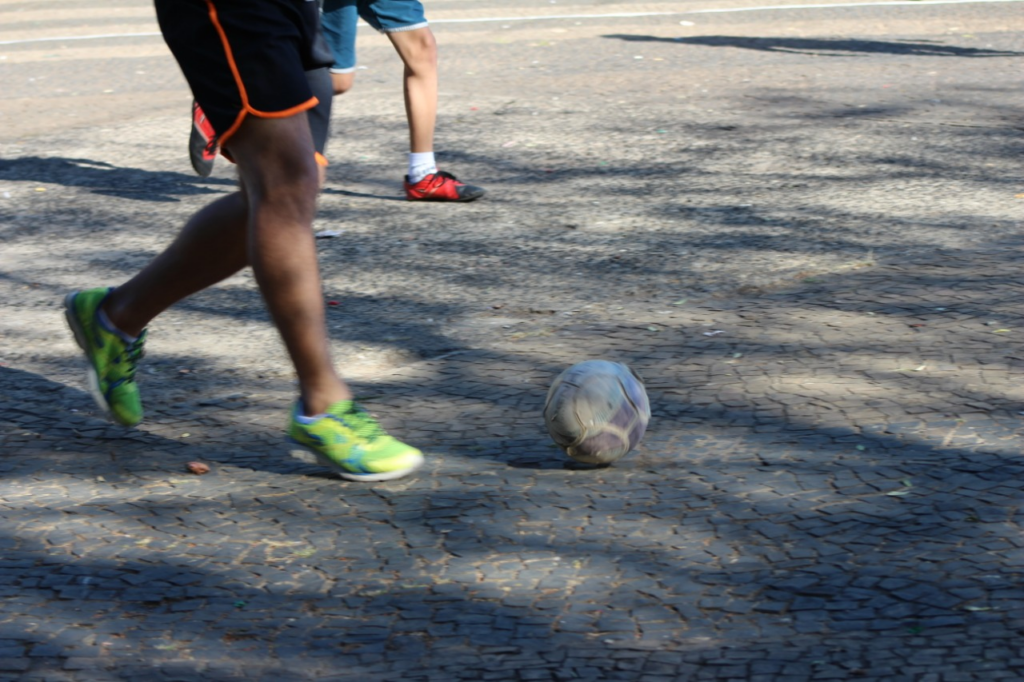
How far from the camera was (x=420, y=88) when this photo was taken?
6.15 metres

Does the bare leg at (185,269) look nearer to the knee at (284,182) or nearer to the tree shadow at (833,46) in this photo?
the knee at (284,182)

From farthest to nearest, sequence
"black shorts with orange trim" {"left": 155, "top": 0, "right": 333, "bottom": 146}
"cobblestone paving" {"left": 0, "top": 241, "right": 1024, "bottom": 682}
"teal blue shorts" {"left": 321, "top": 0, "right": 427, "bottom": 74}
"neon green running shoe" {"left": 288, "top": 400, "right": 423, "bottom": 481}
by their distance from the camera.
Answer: "teal blue shorts" {"left": 321, "top": 0, "right": 427, "bottom": 74}, "neon green running shoe" {"left": 288, "top": 400, "right": 423, "bottom": 481}, "black shorts with orange trim" {"left": 155, "top": 0, "right": 333, "bottom": 146}, "cobblestone paving" {"left": 0, "top": 241, "right": 1024, "bottom": 682}

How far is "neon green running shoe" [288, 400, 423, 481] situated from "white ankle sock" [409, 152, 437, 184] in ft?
10.3

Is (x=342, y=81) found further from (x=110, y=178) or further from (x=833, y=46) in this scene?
(x=833, y=46)

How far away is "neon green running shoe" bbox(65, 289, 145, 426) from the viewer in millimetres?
3438

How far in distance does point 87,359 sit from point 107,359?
0.07 meters

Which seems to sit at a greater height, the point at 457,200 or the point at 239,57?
the point at 239,57

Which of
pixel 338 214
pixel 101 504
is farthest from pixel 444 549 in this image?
pixel 338 214

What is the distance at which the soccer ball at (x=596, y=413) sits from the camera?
3088mm

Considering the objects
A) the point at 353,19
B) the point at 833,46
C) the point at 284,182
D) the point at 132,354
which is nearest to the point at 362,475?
the point at 284,182

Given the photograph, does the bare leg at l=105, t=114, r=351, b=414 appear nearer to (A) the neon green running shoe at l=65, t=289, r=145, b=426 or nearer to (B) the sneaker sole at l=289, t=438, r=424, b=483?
(B) the sneaker sole at l=289, t=438, r=424, b=483

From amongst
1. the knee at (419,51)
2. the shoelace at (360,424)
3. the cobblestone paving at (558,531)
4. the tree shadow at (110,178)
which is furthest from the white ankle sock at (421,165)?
the shoelace at (360,424)

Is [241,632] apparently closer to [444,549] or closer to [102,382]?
[444,549]

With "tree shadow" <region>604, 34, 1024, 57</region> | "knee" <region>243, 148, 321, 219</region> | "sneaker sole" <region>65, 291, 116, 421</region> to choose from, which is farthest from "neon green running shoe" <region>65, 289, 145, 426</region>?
"tree shadow" <region>604, 34, 1024, 57</region>
